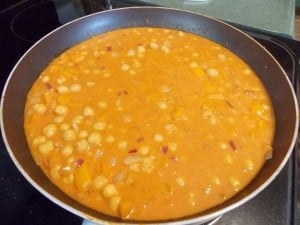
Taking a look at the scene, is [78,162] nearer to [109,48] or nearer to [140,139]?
[140,139]

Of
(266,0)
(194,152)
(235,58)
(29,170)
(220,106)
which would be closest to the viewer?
(29,170)

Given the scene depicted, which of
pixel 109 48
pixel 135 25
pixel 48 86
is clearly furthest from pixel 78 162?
pixel 135 25

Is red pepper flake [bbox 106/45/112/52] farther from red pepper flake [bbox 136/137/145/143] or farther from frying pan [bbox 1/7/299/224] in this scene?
red pepper flake [bbox 136/137/145/143]

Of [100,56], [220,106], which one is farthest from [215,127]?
[100,56]

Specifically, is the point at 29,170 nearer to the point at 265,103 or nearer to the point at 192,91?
the point at 192,91

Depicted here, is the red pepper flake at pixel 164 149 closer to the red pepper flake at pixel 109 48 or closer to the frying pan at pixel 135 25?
the frying pan at pixel 135 25

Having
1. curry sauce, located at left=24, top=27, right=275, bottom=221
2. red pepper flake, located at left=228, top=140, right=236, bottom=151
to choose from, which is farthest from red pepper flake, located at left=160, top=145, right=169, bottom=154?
red pepper flake, located at left=228, top=140, right=236, bottom=151
